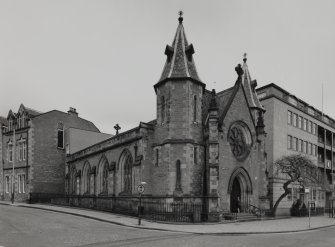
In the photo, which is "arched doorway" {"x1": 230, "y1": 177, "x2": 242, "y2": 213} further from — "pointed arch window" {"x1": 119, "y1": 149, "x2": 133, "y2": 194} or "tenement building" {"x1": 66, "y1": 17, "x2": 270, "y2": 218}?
"pointed arch window" {"x1": 119, "y1": 149, "x2": 133, "y2": 194}

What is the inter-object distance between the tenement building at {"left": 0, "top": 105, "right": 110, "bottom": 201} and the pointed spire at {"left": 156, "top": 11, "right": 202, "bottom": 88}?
20.3 m

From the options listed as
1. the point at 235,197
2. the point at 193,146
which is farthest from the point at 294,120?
the point at 193,146

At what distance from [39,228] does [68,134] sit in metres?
28.0

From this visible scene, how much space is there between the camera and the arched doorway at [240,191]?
29.3 m

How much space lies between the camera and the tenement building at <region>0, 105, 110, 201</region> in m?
→ 41.5

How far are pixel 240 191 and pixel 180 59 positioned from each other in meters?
11.9

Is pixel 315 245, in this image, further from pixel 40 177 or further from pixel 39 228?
pixel 40 177

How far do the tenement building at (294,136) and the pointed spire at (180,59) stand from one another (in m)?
14.4

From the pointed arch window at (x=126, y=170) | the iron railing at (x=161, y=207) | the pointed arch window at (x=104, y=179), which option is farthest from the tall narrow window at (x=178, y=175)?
the pointed arch window at (x=104, y=179)

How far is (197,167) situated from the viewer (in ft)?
87.8

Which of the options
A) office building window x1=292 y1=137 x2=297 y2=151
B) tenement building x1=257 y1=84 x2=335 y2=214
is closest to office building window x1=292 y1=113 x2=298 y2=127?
tenement building x1=257 y1=84 x2=335 y2=214

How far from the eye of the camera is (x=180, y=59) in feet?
92.9

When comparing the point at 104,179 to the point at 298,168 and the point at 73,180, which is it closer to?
the point at 73,180

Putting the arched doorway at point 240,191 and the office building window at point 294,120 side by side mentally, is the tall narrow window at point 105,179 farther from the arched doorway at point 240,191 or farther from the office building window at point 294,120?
the office building window at point 294,120
